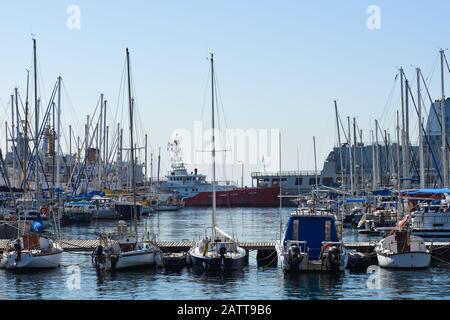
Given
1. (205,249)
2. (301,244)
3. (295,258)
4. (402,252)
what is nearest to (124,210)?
(205,249)

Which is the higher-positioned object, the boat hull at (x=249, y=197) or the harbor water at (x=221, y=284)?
the boat hull at (x=249, y=197)

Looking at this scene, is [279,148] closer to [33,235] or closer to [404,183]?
[33,235]

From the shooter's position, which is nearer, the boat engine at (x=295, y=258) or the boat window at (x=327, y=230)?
the boat engine at (x=295, y=258)

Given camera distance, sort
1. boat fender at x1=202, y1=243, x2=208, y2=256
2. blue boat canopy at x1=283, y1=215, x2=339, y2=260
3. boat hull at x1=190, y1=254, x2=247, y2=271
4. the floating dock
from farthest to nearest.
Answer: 1. the floating dock
2. blue boat canopy at x1=283, y1=215, x2=339, y2=260
3. boat fender at x1=202, y1=243, x2=208, y2=256
4. boat hull at x1=190, y1=254, x2=247, y2=271

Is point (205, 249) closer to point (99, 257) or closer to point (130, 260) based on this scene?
point (130, 260)

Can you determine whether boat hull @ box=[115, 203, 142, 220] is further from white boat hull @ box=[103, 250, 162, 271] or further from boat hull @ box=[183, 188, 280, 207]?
white boat hull @ box=[103, 250, 162, 271]

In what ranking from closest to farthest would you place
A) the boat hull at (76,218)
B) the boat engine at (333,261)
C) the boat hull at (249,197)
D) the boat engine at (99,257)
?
the boat engine at (333,261) → the boat engine at (99,257) → the boat hull at (76,218) → the boat hull at (249,197)

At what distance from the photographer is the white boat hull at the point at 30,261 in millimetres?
41938

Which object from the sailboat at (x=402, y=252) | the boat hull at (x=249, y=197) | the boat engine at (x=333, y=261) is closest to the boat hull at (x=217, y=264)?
the boat engine at (x=333, y=261)

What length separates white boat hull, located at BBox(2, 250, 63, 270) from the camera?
41.9 meters

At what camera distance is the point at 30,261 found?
42.1m

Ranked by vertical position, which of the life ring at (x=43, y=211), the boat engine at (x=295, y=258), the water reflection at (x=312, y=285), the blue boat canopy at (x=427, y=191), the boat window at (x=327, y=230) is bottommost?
the water reflection at (x=312, y=285)

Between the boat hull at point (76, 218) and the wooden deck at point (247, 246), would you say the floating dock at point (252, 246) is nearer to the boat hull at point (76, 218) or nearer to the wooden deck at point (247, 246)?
the wooden deck at point (247, 246)

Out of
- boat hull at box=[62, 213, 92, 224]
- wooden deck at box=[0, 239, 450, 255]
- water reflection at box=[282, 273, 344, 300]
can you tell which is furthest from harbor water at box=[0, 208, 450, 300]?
boat hull at box=[62, 213, 92, 224]
